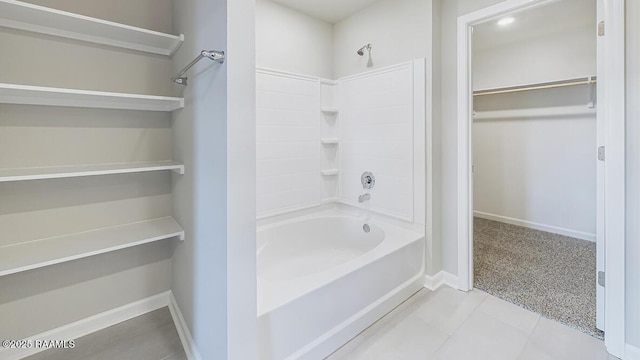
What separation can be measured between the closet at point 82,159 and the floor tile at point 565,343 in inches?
91.2

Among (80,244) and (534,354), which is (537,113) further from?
(80,244)

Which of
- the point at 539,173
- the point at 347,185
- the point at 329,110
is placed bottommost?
the point at 347,185

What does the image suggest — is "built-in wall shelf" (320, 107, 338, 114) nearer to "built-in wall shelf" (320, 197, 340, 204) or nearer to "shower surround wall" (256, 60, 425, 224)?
"shower surround wall" (256, 60, 425, 224)

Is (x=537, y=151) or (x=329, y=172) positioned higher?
(x=537, y=151)

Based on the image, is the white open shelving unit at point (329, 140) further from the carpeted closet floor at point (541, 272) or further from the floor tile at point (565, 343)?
the floor tile at point (565, 343)

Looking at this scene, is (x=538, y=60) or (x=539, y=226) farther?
(x=539, y=226)

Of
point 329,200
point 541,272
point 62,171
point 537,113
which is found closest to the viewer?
point 62,171

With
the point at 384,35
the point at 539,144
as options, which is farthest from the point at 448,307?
the point at 539,144

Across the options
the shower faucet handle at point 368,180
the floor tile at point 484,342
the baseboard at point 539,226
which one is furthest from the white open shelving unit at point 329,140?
the baseboard at point 539,226

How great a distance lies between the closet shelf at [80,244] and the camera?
138cm

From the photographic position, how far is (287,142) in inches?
107

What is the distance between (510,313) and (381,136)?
168cm

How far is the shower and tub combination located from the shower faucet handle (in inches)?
0.4

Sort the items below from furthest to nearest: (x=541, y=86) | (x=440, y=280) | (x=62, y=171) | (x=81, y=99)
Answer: (x=541, y=86) → (x=440, y=280) → (x=81, y=99) → (x=62, y=171)
